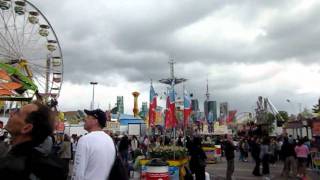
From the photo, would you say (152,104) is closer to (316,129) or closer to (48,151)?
(316,129)

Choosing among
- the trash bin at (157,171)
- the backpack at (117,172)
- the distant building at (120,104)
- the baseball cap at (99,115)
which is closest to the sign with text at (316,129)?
the trash bin at (157,171)

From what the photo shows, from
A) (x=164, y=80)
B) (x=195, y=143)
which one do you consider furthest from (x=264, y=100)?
(x=195, y=143)

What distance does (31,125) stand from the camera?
2.32m

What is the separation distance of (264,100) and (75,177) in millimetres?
56264

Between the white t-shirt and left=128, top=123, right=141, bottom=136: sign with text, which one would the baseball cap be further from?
left=128, top=123, right=141, bottom=136: sign with text

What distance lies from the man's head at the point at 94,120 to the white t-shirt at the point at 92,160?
0.25 meters

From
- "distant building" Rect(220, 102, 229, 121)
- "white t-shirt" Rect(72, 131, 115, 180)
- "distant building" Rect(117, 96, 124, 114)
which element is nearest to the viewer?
"white t-shirt" Rect(72, 131, 115, 180)

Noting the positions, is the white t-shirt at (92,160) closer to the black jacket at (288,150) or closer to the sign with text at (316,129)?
the black jacket at (288,150)

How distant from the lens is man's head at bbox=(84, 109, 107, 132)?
14.1ft

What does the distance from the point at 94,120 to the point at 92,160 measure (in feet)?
1.57

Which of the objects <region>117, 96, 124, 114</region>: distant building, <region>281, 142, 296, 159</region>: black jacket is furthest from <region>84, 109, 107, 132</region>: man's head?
<region>117, 96, 124, 114</region>: distant building

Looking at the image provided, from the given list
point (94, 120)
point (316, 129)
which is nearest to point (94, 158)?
point (94, 120)

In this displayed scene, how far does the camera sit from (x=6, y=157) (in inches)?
85.1

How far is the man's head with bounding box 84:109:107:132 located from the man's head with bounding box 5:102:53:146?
189 centimetres
